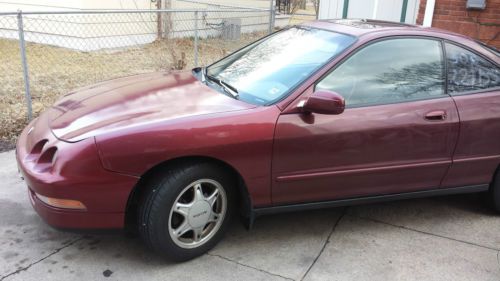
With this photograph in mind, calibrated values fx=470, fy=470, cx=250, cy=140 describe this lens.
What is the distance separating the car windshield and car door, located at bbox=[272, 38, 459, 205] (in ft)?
0.56

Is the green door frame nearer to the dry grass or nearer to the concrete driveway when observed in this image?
the dry grass

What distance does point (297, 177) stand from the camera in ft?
10.3

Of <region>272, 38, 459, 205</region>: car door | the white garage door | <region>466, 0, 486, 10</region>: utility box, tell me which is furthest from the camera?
the white garage door

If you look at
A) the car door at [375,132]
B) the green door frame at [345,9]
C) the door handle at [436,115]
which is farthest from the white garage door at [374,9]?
the door handle at [436,115]

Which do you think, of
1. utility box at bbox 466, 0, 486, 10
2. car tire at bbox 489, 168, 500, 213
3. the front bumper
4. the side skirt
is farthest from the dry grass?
car tire at bbox 489, 168, 500, 213

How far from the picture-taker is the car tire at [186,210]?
2.84 metres

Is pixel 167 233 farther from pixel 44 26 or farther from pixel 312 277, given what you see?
pixel 44 26

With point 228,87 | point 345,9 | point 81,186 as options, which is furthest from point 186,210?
point 345,9

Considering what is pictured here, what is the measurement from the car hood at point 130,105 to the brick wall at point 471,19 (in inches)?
182

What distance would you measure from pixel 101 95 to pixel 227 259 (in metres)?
1.51

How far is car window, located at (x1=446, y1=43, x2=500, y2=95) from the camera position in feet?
11.7

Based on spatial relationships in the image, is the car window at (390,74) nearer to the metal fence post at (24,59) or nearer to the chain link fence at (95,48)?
the metal fence post at (24,59)

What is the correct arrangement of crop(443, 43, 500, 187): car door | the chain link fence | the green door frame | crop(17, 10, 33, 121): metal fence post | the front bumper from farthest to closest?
the green door frame, the chain link fence, crop(17, 10, 33, 121): metal fence post, crop(443, 43, 500, 187): car door, the front bumper

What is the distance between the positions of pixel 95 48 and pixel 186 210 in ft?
25.4
